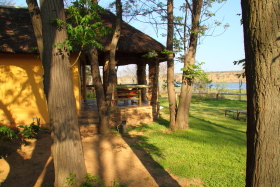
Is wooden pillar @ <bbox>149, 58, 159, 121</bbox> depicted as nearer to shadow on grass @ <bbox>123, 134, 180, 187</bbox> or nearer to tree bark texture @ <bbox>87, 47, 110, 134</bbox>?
shadow on grass @ <bbox>123, 134, 180, 187</bbox>

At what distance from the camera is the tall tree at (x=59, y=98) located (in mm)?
3439

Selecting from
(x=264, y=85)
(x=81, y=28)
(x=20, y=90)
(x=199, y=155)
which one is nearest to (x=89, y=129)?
(x=20, y=90)

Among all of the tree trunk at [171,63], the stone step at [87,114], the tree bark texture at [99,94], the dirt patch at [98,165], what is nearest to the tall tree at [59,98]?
the dirt patch at [98,165]

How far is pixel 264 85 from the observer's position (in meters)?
1.81

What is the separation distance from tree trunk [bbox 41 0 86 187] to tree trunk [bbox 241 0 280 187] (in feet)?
8.56

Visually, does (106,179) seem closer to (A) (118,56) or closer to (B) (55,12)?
(B) (55,12)

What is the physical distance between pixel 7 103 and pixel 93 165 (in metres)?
4.28

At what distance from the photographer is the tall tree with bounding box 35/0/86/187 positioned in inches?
135

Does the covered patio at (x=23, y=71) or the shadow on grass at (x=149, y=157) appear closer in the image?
the shadow on grass at (x=149, y=157)

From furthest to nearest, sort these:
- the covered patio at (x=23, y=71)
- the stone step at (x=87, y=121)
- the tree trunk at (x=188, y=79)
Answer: the stone step at (x=87, y=121), the tree trunk at (x=188, y=79), the covered patio at (x=23, y=71)

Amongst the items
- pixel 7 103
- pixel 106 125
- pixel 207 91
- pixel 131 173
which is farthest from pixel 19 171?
pixel 207 91

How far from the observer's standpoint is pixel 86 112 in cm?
783

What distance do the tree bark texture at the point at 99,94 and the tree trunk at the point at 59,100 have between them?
293cm

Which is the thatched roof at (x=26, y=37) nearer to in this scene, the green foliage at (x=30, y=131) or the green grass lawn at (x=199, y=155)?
the green foliage at (x=30, y=131)
